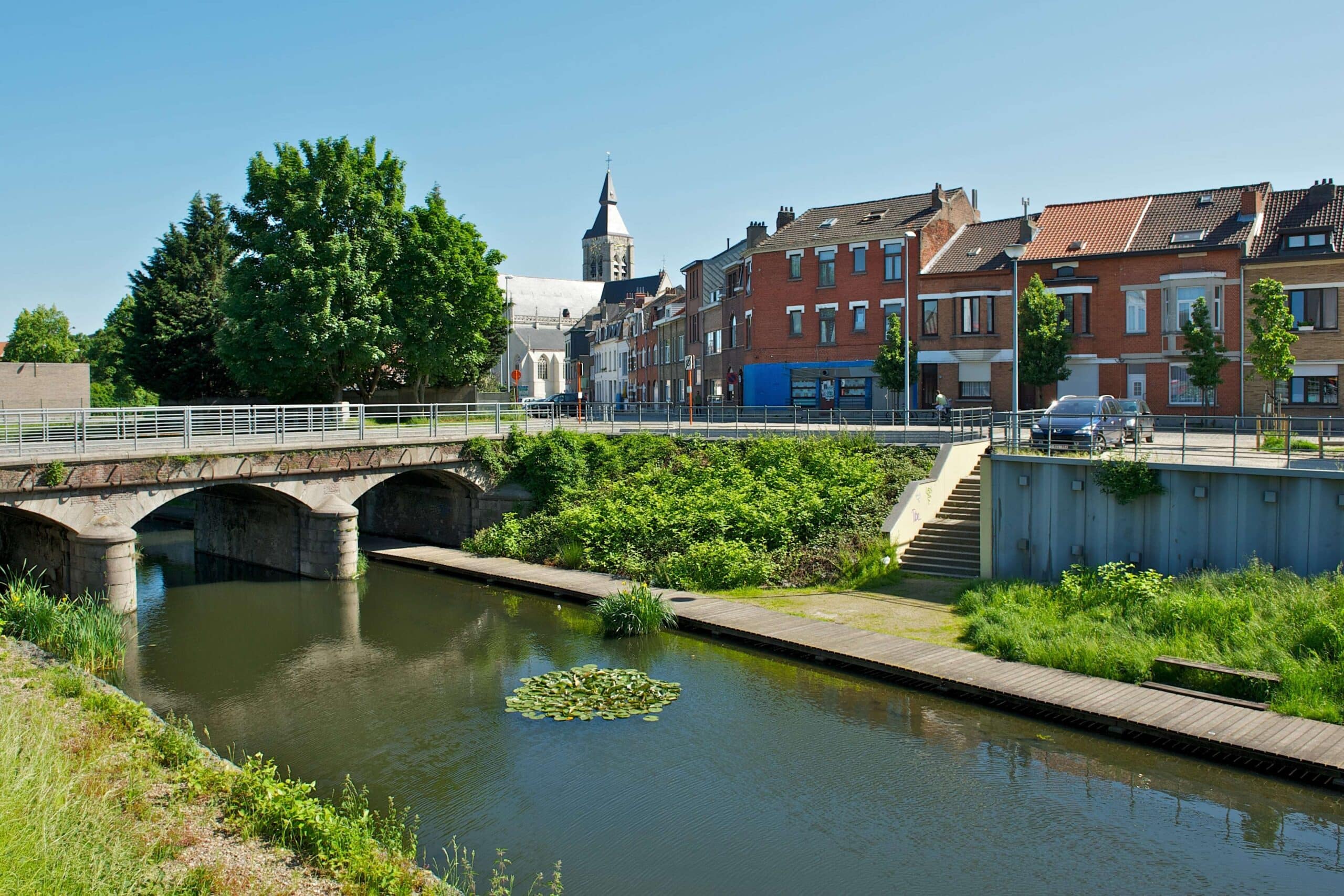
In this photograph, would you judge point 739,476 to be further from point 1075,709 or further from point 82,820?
point 82,820

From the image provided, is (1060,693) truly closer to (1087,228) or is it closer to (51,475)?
(51,475)

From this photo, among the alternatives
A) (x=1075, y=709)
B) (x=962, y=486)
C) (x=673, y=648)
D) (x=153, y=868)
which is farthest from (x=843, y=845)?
(x=962, y=486)

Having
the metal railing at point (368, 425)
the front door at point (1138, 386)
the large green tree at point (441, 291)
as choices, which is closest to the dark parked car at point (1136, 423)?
the metal railing at point (368, 425)

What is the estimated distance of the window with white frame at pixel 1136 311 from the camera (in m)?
38.7

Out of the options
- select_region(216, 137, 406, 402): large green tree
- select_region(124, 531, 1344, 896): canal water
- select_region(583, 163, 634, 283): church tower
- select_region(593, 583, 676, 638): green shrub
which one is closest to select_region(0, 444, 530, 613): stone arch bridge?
select_region(124, 531, 1344, 896): canal water

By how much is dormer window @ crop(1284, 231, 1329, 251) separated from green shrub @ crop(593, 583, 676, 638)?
94.2 ft

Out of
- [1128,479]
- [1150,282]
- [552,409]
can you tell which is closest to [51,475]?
[1128,479]

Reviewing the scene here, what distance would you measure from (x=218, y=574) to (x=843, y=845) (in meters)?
24.2

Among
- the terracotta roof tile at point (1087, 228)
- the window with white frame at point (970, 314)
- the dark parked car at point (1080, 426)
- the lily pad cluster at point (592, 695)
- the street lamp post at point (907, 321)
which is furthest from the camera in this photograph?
the window with white frame at point (970, 314)

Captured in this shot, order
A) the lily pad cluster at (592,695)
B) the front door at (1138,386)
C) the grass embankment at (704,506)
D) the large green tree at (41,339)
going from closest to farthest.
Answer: the lily pad cluster at (592,695), the grass embankment at (704,506), the front door at (1138,386), the large green tree at (41,339)

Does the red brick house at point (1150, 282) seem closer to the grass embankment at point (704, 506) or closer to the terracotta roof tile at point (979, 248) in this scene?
the terracotta roof tile at point (979, 248)

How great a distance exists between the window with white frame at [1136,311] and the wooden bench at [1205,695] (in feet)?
89.9

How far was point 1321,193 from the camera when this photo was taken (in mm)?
37062

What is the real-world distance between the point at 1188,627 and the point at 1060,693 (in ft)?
9.45
